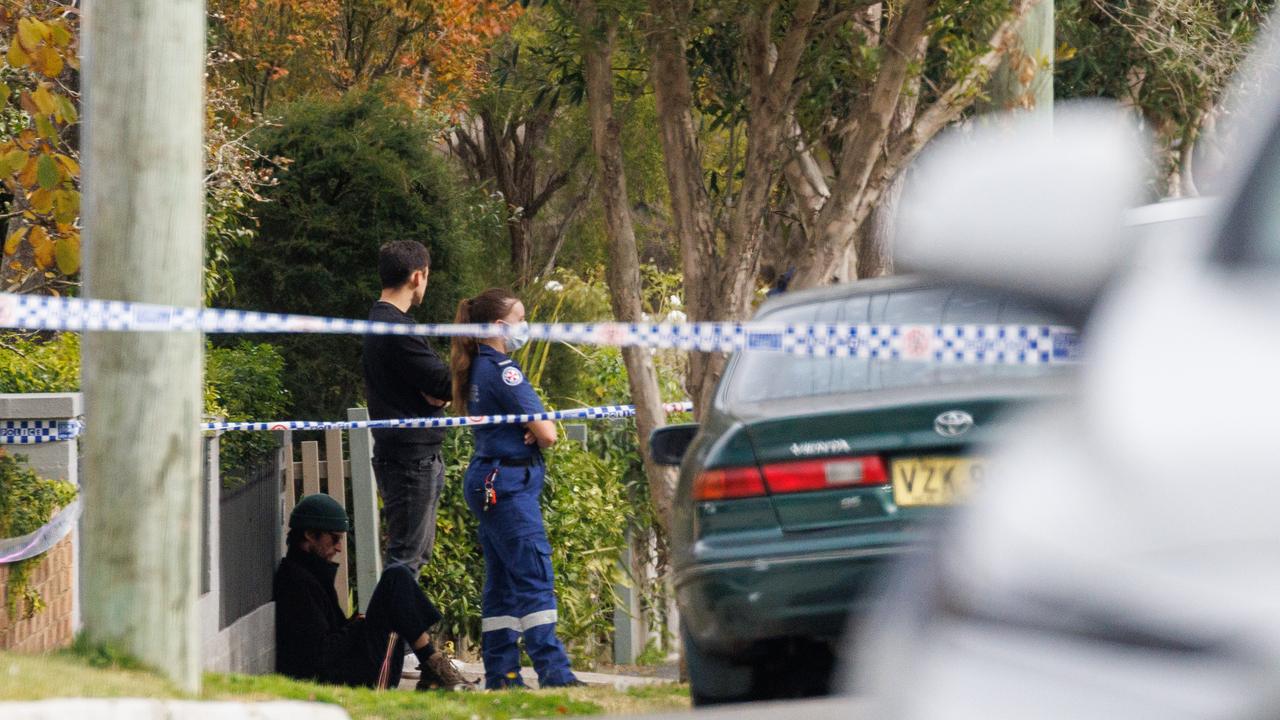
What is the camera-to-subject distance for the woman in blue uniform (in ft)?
25.9

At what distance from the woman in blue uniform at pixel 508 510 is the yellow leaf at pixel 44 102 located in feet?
8.34

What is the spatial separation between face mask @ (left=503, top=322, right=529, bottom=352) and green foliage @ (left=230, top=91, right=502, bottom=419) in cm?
431

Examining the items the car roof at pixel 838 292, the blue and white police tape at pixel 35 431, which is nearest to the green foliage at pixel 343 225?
the blue and white police tape at pixel 35 431

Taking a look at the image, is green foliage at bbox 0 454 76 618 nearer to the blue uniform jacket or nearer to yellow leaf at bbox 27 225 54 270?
yellow leaf at bbox 27 225 54 270

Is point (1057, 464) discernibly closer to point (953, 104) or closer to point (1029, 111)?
point (953, 104)

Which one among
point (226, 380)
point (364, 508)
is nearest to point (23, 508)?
point (364, 508)

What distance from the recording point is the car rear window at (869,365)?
5.46 metres

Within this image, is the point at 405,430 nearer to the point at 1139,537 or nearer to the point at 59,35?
the point at 59,35

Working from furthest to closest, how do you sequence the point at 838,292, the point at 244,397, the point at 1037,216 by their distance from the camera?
the point at 244,397 → the point at 838,292 → the point at 1037,216

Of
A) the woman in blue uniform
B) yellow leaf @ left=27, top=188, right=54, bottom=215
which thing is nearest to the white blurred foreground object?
yellow leaf @ left=27, top=188, right=54, bottom=215

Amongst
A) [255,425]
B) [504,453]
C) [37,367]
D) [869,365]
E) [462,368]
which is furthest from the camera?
[255,425]

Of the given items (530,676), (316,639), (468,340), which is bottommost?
(530,676)

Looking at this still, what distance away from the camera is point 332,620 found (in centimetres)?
846

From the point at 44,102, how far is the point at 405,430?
2.85m
